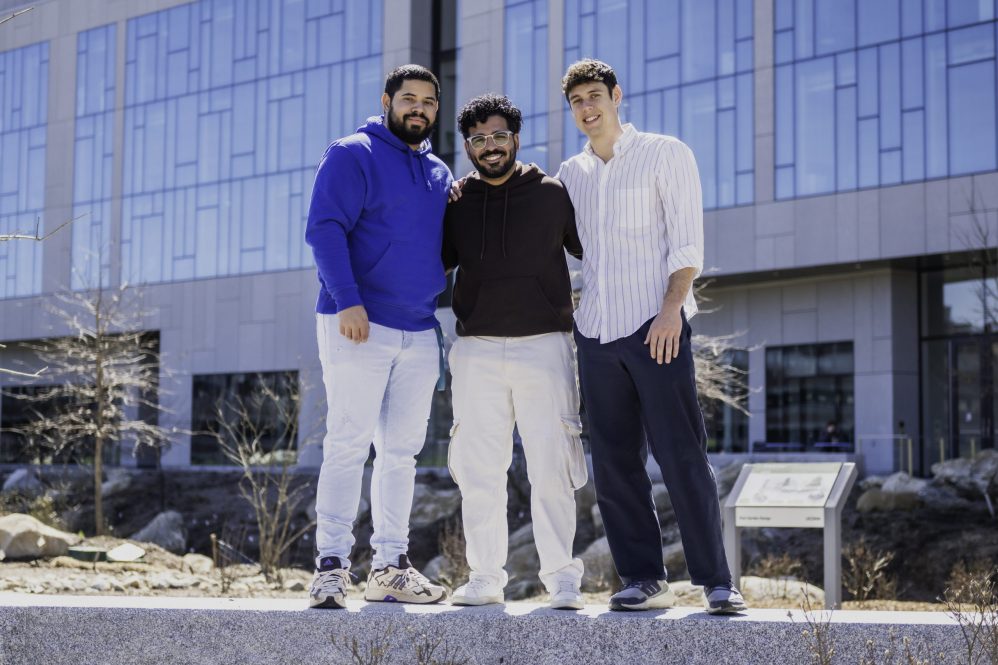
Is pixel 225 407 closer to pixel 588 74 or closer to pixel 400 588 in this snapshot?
pixel 400 588

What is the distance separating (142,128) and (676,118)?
780 inches

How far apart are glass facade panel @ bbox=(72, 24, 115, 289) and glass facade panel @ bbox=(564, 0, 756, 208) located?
60.3ft

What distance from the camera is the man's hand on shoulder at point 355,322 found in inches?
200

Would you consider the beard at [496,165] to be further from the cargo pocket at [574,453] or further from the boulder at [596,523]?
the boulder at [596,523]

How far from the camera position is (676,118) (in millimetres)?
30219

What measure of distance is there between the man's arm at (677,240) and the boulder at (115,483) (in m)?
23.3

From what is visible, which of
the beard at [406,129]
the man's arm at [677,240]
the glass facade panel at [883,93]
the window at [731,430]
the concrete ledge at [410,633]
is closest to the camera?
the concrete ledge at [410,633]

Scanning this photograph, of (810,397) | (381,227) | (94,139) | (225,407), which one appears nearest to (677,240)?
(381,227)

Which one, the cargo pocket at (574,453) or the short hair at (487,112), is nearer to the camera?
the cargo pocket at (574,453)

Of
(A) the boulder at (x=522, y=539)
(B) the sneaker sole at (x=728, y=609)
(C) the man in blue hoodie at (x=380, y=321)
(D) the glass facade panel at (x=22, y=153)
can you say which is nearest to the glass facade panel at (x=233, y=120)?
(D) the glass facade panel at (x=22, y=153)

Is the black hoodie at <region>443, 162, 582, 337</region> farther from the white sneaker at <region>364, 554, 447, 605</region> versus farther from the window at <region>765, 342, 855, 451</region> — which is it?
the window at <region>765, 342, 855, 451</region>

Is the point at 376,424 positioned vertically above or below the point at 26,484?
above

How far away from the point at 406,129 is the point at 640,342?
4.96 ft

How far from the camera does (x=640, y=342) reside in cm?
488
